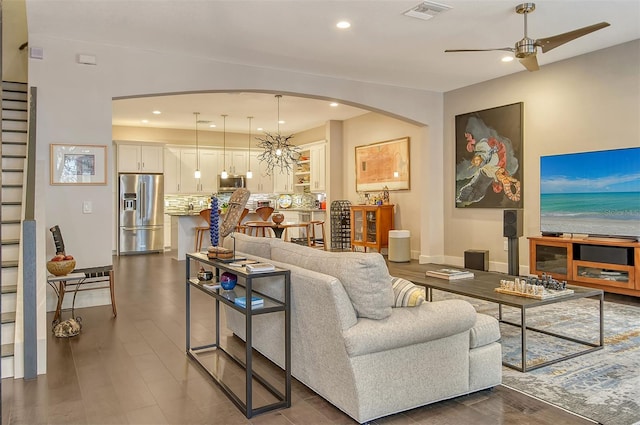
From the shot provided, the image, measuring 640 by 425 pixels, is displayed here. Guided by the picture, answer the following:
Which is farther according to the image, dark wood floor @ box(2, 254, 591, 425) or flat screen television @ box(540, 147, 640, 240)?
flat screen television @ box(540, 147, 640, 240)

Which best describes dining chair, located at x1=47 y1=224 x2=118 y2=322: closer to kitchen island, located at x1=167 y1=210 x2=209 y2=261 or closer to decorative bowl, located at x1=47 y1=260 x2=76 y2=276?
decorative bowl, located at x1=47 y1=260 x2=76 y2=276

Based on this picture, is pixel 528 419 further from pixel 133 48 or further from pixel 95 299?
pixel 133 48

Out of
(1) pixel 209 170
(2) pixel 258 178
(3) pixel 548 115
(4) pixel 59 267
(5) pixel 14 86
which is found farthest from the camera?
(2) pixel 258 178

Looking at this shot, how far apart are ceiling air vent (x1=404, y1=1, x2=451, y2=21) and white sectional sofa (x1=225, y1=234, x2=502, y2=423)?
8.92ft

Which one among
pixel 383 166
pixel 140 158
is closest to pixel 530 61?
pixel 383 166

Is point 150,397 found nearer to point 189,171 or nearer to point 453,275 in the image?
point 453,275

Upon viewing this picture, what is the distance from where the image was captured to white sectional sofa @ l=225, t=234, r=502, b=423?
2422 mm

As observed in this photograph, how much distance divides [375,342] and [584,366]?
1.80 metres

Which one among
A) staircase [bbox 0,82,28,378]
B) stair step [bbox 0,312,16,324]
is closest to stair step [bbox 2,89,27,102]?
staircase [bbox 0,82,28,378]

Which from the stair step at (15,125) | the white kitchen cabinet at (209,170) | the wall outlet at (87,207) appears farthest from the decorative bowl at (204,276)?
the white kitchen cabinet at (209,170)

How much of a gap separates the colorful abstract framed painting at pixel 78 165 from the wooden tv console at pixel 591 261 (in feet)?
17.1

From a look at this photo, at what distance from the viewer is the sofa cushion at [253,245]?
11.5 feet

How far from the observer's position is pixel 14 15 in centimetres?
537

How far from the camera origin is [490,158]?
23.2 ft
